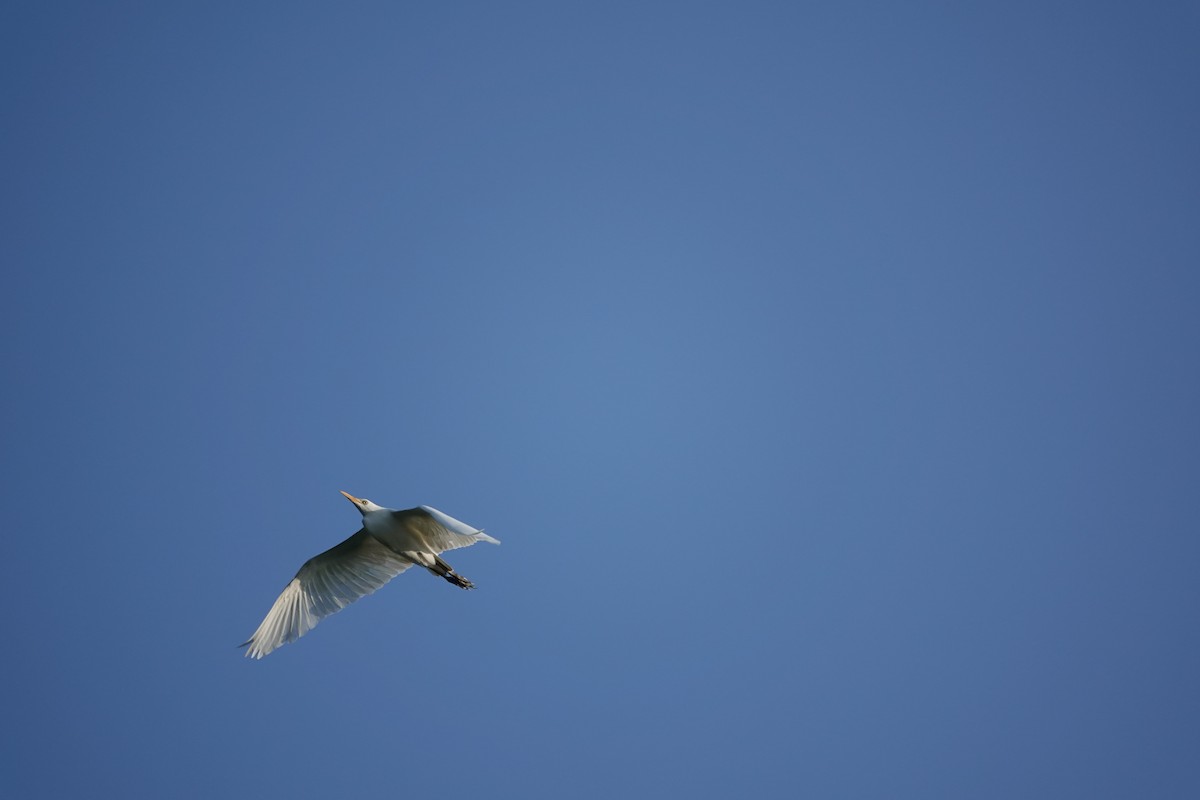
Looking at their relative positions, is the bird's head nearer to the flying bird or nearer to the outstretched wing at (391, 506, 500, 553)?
the flying bird

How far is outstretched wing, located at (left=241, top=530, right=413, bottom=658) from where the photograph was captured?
11102 millimetres

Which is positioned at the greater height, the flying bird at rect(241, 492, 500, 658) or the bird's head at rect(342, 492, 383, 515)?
the bird's head at rect(342, 492, 383, 515)

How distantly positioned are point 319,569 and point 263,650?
1145mm

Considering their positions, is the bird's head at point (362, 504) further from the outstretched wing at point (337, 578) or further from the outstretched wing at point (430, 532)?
the outstretched wing at point (430, 532)

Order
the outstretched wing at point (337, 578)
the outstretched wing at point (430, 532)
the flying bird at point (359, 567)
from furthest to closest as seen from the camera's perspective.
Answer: the outstretched wing at point (337, 578), the flying bird at point (359, 567), the outstretched wing at point (430, 532)

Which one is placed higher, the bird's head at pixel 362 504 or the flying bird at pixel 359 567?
the bird's head at pixel 362 504

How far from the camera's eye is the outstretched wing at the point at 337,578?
11.1 metres

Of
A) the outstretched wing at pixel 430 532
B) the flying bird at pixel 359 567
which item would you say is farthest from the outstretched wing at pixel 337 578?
the outstretched wing at pixel 430 532

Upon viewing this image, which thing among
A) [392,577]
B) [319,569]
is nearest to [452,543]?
[392,577]

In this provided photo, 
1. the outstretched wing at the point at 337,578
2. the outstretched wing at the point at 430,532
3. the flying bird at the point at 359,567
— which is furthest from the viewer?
the outstretched wing at the point at 337,578

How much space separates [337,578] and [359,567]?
276 millimetres

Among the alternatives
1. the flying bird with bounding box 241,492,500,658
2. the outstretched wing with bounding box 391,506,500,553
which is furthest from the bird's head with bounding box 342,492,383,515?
the outstretched wing with bounding box 391,506,500,553

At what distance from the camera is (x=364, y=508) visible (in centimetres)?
1145

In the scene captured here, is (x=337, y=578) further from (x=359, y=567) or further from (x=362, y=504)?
(x=362, y=504)
